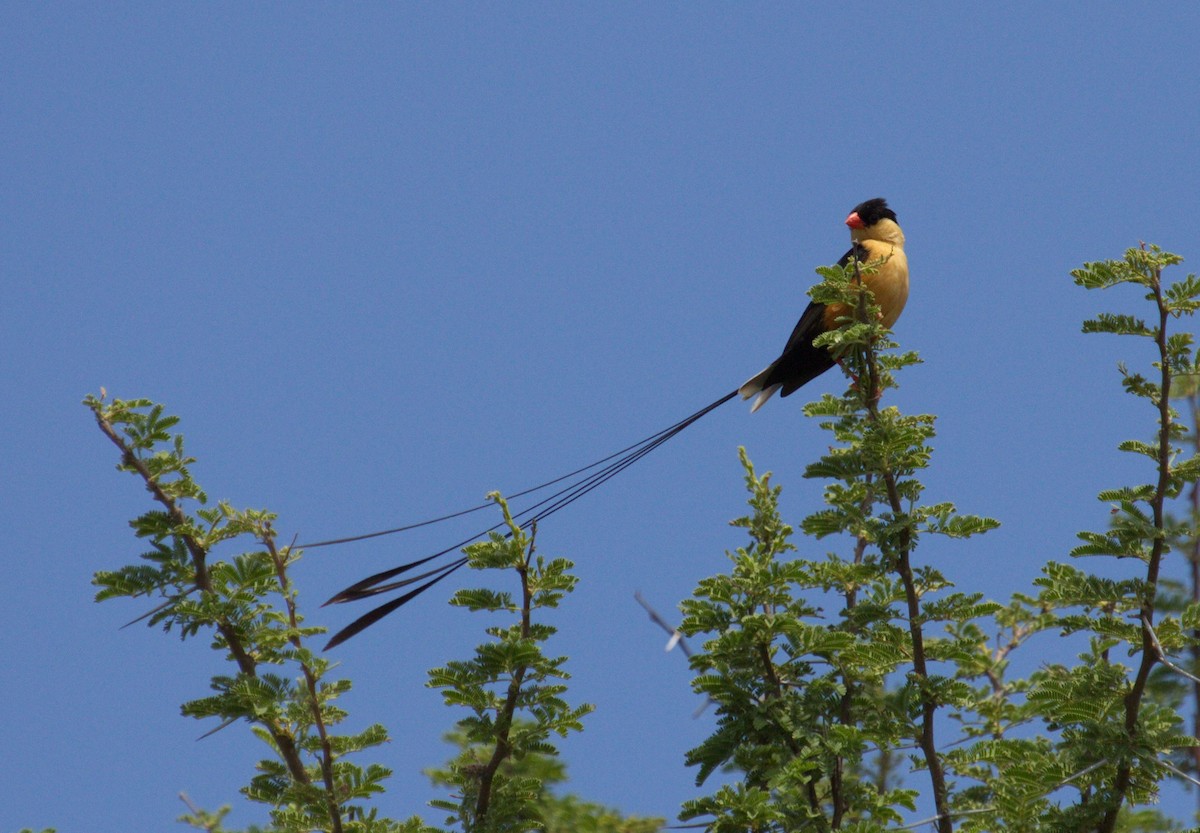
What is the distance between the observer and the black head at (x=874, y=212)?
7.12 metres

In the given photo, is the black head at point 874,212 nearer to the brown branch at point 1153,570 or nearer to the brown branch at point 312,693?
the brown branch at point 1153,570

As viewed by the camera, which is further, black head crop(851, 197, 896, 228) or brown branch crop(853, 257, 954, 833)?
black head crop(851, 197, 896, 228)

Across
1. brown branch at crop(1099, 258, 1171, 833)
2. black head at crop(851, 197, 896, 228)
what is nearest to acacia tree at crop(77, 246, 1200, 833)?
brown branch at crop(1099, 258, 1171, 833)

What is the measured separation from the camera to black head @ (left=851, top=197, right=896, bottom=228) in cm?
712

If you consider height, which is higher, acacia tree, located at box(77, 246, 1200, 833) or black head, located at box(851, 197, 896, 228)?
black head, located at box(851, 197, 896, 228)

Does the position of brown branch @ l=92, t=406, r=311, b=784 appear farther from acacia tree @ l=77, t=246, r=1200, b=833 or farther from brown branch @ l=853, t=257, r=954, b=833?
brown branch @ l=853, t=257, r=954, b=833

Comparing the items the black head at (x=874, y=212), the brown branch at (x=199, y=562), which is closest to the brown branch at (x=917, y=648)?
the brown branch at (x=199, y=562)

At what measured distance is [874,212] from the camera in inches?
281

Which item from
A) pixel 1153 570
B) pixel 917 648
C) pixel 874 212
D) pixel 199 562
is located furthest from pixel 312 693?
pixel 874 212

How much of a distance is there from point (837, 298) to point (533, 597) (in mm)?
1435

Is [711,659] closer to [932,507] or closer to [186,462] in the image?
[932,507]

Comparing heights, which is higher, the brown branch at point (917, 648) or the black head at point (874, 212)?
the black head at point (874, 212)

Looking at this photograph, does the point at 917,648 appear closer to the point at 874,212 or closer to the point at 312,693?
the point at 312,693

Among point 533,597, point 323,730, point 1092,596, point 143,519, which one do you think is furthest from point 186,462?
point 1092,596
